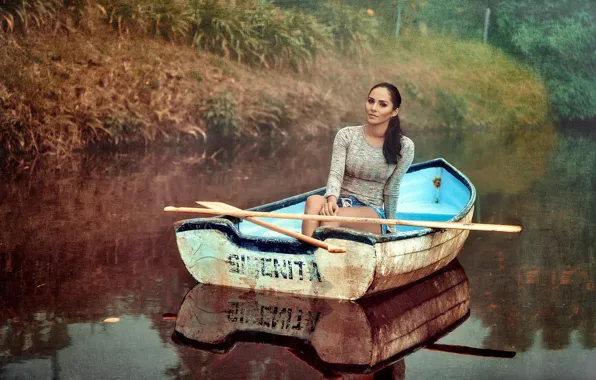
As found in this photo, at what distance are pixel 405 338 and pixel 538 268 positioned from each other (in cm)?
219

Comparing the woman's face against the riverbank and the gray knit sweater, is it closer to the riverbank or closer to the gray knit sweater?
the gray knit sweater

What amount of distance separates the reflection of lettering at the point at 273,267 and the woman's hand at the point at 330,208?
0.43 meters

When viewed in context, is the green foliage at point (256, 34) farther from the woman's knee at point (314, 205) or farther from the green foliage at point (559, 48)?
the woman's knee at point (314, 205)

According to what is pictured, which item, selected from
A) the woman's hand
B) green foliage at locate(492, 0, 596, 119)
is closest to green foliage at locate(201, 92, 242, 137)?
green foliage at locate(492, 0, 596, 119)

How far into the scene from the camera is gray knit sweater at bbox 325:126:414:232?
6.27 meters

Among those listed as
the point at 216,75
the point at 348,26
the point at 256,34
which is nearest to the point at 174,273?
the point at 216,75

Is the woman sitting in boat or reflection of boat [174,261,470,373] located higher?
the woman sitting in boat

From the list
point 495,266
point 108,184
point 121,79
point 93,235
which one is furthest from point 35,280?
point 121,79

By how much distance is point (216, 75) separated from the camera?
692 inches

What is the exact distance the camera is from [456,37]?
2258 centimetres

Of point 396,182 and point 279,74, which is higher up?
point 279,74

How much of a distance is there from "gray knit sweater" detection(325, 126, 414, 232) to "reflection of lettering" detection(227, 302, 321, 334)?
0.95m

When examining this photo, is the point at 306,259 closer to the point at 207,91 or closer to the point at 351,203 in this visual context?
the point at 351,203

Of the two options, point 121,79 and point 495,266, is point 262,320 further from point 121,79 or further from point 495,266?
point 121,79
